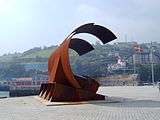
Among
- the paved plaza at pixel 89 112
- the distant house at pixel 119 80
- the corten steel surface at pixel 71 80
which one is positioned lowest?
the distant house at pixel 119 80

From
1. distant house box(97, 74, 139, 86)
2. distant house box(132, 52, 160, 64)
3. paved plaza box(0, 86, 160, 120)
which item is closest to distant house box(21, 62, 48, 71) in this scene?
distant house box(97, 74, 139, 86)

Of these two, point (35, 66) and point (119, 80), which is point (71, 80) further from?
point (35, 66)

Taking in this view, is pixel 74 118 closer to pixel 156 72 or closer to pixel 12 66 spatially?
pixel 156 72

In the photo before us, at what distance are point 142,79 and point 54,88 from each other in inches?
3258

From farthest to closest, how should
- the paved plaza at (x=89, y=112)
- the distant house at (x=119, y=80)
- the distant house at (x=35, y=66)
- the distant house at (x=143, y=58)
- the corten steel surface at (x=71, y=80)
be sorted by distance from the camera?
the distant house at (x=143, y=58)
the distant house at (x=35, y=66)
the distant house at (x=119, y=80)
the corten steel surface at (x=71, y=80)
the paved plaza at (x=89, y=112)

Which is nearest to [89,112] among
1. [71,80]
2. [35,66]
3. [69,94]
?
[71,80]

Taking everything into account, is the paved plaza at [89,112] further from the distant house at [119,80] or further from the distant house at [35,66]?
the distant house at [35,66]

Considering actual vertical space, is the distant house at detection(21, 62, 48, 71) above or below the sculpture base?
above

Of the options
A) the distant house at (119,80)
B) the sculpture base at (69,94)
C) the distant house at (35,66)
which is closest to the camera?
the sculpture base at (69,94)

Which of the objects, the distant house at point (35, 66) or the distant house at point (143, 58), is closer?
the distant house at point (35, 66)

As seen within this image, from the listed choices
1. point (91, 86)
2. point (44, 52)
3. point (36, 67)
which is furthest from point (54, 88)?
point (44, 52)

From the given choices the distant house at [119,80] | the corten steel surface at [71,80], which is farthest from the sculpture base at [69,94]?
the distant house at [119,80]

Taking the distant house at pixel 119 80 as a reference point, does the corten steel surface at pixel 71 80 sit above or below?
above

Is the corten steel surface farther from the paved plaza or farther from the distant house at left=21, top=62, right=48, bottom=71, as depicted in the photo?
the distant house at left=21, top=62, right=48, bottom=71
